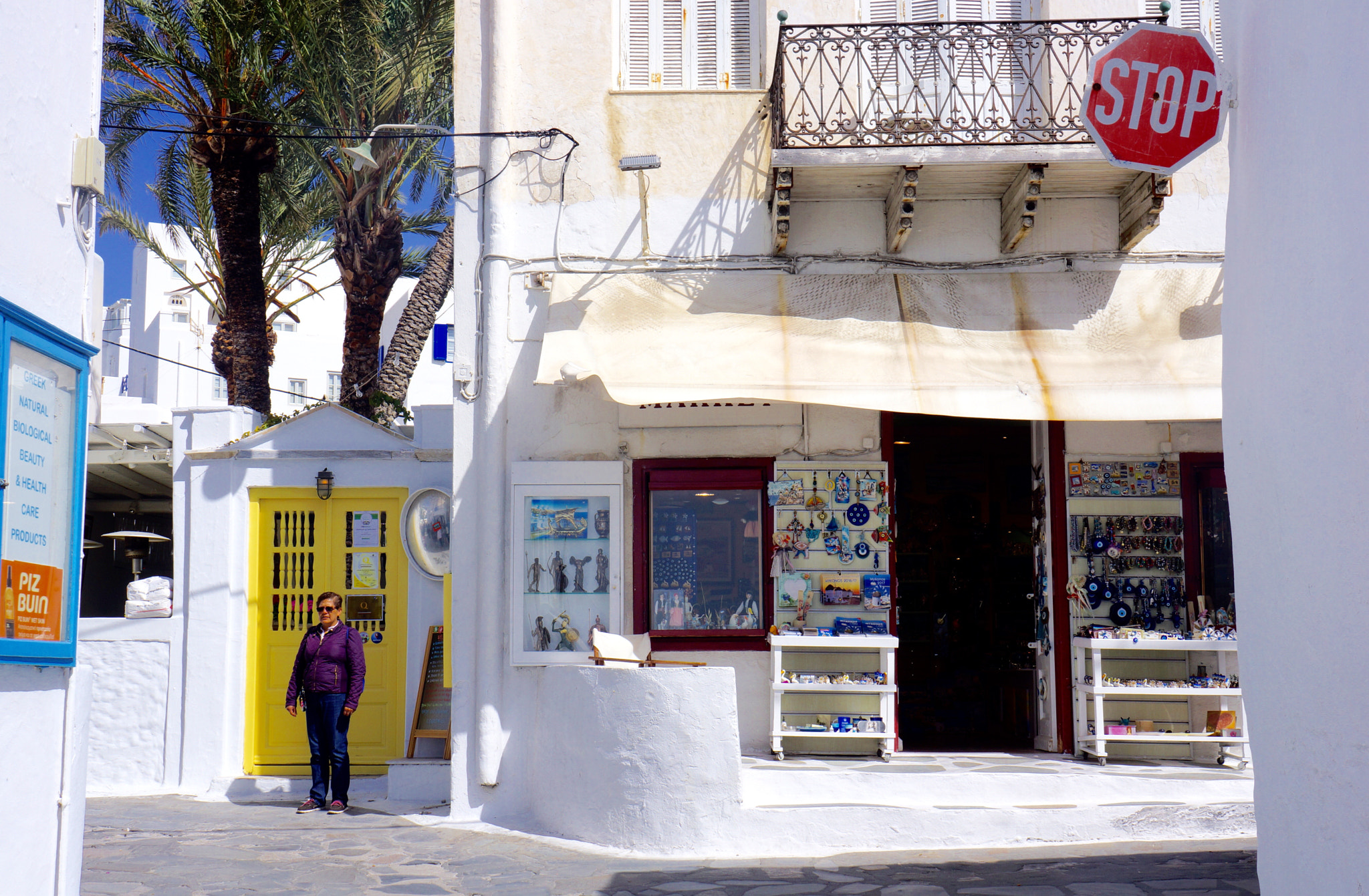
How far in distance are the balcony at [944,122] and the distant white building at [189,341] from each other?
2571cm

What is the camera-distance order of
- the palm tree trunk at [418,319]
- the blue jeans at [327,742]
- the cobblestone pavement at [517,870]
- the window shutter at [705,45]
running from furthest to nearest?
the palm tree trunk at [418,319] → the window shutter at [705,45] → the blue jeans at [327,742] → the cobblestone pavement at [517,870]

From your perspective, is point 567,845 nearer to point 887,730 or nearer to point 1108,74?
point 887,730

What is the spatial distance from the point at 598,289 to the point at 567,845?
4.31 metres

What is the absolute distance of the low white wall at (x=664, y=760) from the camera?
800 centimetres

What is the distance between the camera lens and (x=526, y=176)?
983cm

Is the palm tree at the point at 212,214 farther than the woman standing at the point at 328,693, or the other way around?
the palm tree at the point at 212,214

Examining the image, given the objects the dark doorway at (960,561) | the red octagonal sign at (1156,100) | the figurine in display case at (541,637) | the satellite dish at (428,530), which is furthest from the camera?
the dark doorway at (960,561)

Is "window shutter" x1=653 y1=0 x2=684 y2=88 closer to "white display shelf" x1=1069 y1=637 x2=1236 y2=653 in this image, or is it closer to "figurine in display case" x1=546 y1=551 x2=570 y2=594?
"figurine in display case" x1=546 y1=551 x2=570 y2=594

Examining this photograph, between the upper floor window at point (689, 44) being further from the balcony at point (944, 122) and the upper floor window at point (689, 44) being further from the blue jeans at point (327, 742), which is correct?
the blue jeans at point (327, 742)

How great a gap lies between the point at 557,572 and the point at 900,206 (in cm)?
396

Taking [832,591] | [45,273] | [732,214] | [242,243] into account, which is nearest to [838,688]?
[832,591]

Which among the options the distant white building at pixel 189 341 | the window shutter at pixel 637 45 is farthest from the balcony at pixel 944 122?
the distant white building at pixel 189 341

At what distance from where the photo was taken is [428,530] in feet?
35.2

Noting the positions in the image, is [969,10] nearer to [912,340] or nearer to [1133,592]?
[912,340]
